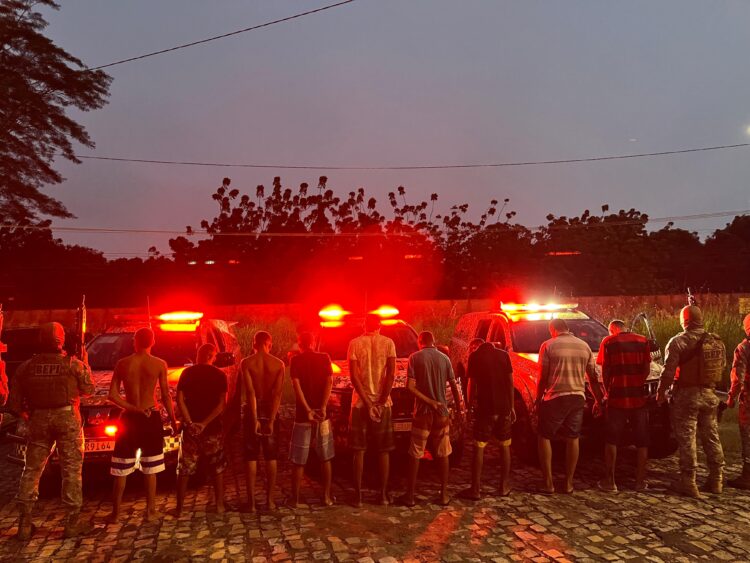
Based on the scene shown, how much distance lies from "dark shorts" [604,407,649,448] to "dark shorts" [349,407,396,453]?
8.13ft

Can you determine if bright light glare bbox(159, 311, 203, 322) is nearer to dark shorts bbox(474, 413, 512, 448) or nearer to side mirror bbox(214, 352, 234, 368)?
side mirror bbox(214, 352, 234, 368)

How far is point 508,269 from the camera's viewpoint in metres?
39.2

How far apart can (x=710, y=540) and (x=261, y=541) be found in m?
3.85

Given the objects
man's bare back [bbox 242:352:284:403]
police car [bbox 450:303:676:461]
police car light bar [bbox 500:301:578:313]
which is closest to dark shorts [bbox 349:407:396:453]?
man's bare back [bbox 242:352:284:403]

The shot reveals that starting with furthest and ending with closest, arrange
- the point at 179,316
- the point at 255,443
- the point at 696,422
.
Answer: the point at 179,316 < the point at 696,422 < the point at 255,443

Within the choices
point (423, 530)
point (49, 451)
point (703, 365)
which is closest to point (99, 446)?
point (49, 451)

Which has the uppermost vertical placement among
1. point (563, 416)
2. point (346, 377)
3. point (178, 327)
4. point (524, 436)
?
point (178, 327)

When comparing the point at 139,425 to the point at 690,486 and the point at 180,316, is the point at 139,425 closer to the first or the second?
the point at 180,316

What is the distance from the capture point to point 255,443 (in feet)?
19.2

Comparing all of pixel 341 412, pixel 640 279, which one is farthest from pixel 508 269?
pixel 341 412

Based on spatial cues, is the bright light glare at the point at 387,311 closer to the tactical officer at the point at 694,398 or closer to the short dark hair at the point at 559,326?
the short dark hair at the point at 559,326

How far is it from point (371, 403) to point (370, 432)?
0.30 m

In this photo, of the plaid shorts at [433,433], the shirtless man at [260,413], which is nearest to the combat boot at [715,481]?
the plaid shorts at [433,433]

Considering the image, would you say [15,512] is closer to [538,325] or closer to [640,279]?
[538,325]
